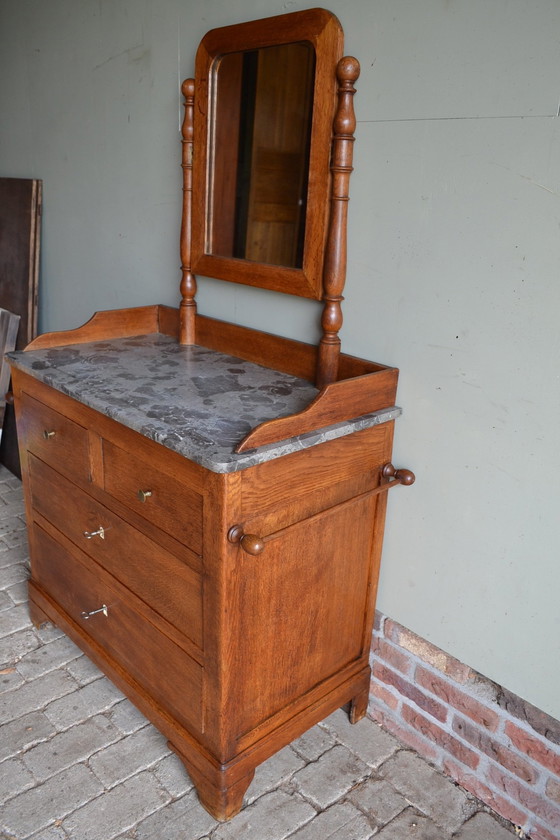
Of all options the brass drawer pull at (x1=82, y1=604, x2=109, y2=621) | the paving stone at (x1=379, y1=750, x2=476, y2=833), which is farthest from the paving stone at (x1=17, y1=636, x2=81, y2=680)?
the paving stone at (x1=379, y1=750, x2=476, y2=833)

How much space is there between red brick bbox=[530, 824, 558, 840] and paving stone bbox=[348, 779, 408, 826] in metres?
0.32

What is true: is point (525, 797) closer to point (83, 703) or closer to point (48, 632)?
point (83, 703)

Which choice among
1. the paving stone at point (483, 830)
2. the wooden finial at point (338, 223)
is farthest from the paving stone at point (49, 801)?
the wooden finial at point (338, 223)

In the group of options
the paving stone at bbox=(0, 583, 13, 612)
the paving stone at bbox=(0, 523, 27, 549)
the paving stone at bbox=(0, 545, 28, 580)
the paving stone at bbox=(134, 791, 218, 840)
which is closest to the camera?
the paving stone at bbox=(134, 791, 218, 840)

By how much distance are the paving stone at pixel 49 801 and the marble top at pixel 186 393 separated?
3.39 ft

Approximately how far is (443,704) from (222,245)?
154 centimetres

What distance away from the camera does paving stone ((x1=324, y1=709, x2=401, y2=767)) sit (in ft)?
6.50

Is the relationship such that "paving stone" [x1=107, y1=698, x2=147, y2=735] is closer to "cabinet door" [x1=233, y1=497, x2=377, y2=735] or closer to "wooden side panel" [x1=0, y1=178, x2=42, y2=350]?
"cabinet door" [x1=233, y1=497, x2=377, y2=735]

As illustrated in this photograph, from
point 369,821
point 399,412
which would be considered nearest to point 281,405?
point 399,412

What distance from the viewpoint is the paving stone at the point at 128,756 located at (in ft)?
6.19

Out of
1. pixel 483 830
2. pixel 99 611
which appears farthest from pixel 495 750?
pixel 99 611

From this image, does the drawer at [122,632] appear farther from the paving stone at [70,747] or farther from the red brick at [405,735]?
the red brick at [405,735]

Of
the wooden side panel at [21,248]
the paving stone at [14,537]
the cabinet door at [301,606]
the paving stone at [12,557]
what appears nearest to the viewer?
the cabinet door at [301,606]

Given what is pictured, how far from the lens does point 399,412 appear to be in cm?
180
